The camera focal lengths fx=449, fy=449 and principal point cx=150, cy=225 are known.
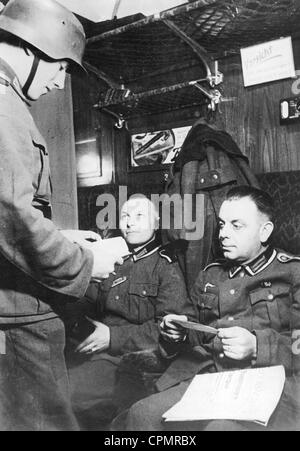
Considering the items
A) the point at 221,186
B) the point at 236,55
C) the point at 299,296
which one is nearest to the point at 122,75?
the point at 236,55

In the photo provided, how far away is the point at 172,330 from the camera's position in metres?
1.23

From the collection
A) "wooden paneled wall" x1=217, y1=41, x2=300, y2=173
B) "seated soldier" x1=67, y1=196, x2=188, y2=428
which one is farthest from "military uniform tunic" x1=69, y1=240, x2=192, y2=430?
"wooden paneled wall" x1=217, y1=41, x2=300, y2=173

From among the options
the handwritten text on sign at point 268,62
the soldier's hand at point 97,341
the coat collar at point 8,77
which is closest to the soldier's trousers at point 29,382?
the soldier's hand at point 97,341

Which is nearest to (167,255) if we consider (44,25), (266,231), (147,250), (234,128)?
(147,250)

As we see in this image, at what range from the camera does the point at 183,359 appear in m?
1.19

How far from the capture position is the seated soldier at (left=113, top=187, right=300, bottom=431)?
3.62 feet

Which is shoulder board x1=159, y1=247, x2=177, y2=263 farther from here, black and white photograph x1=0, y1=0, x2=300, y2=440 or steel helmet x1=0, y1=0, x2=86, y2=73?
steel helmet x1=0, y1=0, x2=86, y2=73

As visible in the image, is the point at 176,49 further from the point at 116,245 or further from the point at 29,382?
the point at 29,382

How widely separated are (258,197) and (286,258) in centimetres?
17

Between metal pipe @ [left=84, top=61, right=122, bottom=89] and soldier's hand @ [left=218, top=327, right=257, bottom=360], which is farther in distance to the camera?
metal pipe @ [left=84, top=61, right=122, bottom=89]

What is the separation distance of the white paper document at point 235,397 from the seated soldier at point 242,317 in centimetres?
2

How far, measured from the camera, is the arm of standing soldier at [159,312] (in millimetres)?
1239

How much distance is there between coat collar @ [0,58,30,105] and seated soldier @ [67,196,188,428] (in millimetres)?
428

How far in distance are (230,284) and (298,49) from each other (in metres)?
0.63
